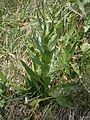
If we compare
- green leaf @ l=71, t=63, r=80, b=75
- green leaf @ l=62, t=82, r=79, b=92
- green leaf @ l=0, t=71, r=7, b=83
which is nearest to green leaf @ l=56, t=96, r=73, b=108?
green leaf @ l=62, t=82, r=79, b=92

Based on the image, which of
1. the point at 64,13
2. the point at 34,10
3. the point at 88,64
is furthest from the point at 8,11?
the point at 88,64

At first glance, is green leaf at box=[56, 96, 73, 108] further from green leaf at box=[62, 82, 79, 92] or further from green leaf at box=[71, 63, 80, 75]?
green leaf at box=[71, 63, 80, 75]

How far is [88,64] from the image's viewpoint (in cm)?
188

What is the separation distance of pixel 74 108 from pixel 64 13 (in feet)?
1.92

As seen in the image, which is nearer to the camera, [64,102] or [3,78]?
[64,102]

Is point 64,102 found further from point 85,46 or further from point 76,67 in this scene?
point 85,46

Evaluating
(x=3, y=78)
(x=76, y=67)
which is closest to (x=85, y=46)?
(x=76, y=67)

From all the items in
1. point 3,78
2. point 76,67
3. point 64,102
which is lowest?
point 64,102

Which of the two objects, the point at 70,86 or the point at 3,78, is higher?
the point at 3,78

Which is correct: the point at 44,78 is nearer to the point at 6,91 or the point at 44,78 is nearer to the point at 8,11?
the point at 6,91

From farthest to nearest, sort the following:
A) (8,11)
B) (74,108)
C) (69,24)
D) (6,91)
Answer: (8,11) < (69,24) < (6,91) < (74,108)

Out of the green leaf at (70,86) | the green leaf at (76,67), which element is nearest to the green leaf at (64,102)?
the green leaf at (70,86)

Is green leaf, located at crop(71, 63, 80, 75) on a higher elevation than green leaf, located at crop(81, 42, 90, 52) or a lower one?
lower

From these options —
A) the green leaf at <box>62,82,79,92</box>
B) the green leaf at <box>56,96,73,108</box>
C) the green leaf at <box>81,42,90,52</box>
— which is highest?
the green leaf at <box>81,42,90,52</box>
